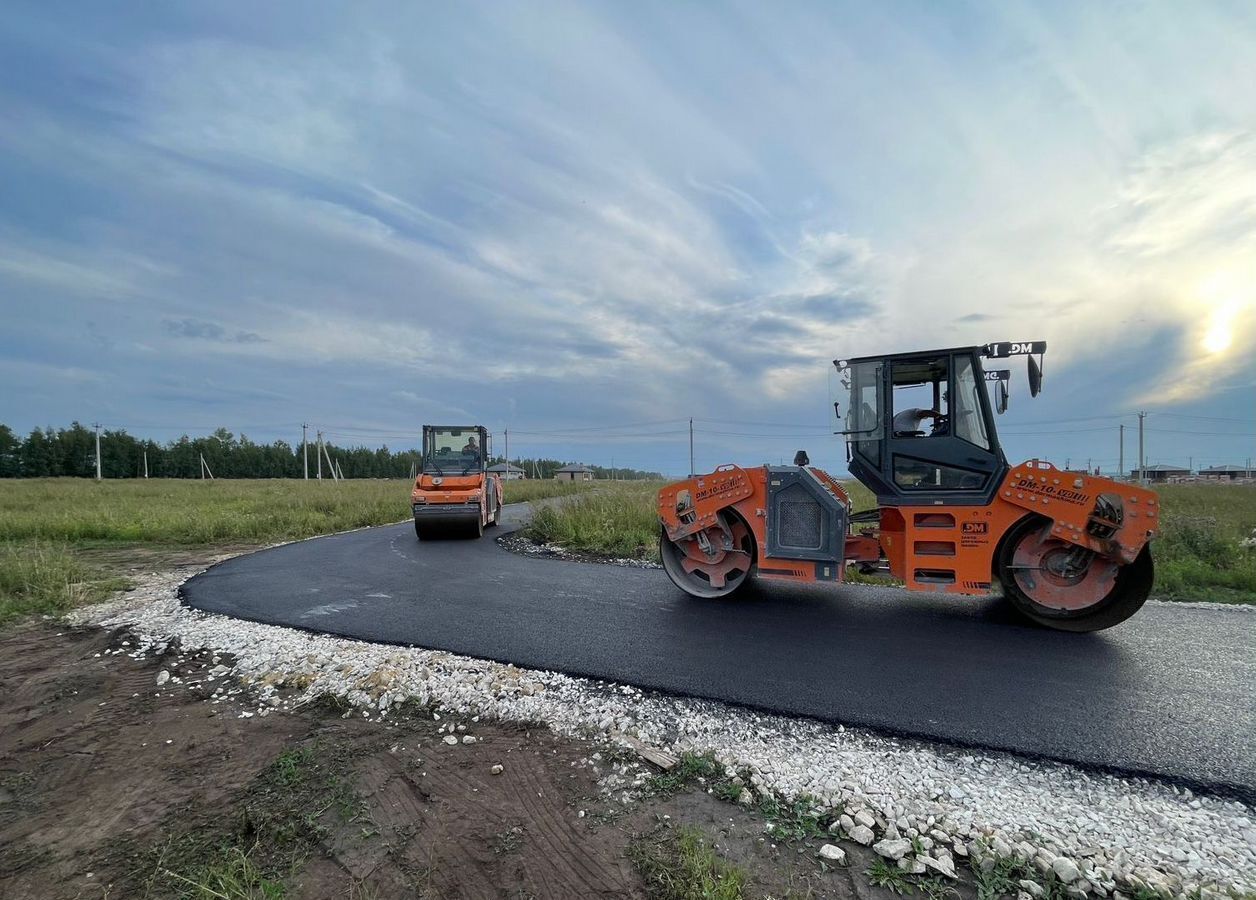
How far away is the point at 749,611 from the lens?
19.8ft

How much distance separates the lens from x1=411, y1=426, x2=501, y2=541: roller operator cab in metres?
12.3

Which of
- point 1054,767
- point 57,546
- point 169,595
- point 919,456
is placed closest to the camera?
point 1054,767

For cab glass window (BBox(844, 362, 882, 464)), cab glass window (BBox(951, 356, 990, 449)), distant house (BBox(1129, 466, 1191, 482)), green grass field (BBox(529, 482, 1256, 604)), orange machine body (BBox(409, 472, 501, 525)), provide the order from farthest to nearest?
distant house (BBox(1129, 466, 1191, 482)) → orange machine body (BBox(409, 472, 501, 525)) → green grass field (BBox(529, 482, 1256, 604)) → cab glass window (BBox(844, 362, 882, 464)) → cab glass window (BBox(951, 356, 990, 449))

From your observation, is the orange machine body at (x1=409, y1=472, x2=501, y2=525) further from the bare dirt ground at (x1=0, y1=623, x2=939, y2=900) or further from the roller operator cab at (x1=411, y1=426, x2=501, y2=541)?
the bare dirt ground at (x1=0, y1=623, x2=939, y2=900)

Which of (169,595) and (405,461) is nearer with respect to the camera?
(169,595)

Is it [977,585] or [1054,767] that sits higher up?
[977,585]

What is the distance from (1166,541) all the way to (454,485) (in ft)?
40.4

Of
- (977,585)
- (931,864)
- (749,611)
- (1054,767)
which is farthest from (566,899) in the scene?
(977,585)

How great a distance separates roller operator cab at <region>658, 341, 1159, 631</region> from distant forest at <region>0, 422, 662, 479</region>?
59.9 meters

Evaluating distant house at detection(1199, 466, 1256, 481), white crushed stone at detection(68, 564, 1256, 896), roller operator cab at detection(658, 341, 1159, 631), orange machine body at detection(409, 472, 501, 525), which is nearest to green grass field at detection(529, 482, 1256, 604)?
orange machine body at detection(409, 472, 501, 525)

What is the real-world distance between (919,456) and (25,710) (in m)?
7.29

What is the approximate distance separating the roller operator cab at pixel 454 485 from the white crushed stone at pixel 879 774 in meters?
7.33

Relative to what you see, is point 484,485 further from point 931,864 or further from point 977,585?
point 931,864

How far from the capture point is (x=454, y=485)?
12.7m
